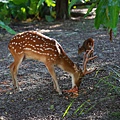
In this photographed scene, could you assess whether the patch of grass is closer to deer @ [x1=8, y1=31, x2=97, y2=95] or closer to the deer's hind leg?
deer @ [x1=8, y1=31, x2=97, y2=95]

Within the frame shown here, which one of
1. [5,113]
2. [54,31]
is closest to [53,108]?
[5,113]

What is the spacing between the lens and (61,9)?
44.4 ft

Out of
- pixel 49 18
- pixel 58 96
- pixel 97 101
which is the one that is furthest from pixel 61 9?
pixel 97 101

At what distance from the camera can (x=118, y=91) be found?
14.8ft

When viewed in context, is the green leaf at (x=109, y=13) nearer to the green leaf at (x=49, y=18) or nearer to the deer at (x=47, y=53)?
the deer at (x=47, y=53)

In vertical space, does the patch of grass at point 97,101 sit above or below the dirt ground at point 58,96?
above

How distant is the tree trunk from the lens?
531 inches

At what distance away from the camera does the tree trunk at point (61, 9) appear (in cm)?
1348

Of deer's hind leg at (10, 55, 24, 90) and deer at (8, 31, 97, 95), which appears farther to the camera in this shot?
deer's hind leg at (10, 55, 24, 90)

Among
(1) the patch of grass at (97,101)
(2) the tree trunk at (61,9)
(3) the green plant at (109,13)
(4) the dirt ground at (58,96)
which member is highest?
(3) the green plant at (109,13)

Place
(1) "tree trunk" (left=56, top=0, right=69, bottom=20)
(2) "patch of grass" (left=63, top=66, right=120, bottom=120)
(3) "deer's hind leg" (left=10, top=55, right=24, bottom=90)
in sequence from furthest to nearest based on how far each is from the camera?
(1) "tree trunk" (left=56, top=0, right=69, bottom=20), (3) "deer's hind leg" (left=10, top=55, right=24, bottom=90), (2) "patch of grass" (left=63, top=66, right=120, bottom=120)

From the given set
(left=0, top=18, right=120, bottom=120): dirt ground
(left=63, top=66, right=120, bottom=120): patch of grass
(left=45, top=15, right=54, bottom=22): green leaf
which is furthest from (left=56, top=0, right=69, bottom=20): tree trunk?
(left=63, top=66, right=120, bottom=120): patch of grass

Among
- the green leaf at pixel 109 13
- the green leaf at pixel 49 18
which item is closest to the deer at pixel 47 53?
the green leaf at pixel 109 13

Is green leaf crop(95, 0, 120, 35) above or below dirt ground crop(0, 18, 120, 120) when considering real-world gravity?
above
